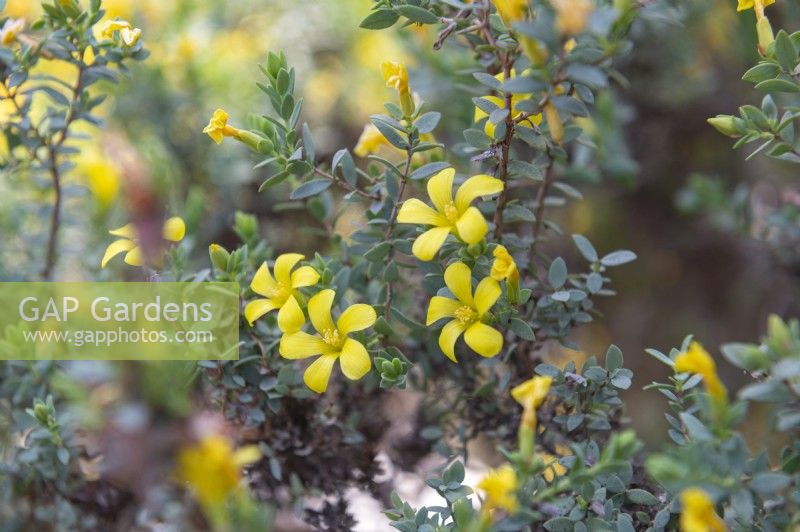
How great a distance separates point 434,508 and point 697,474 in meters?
0.31

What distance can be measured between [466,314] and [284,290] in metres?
0.22

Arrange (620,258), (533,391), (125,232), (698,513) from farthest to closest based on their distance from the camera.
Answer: (125,232)
(620,258)
(533,391)
(698,513)

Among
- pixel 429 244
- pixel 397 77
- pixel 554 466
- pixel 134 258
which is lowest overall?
pixel 554 466

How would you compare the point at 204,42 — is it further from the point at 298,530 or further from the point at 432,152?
the point at 298,530

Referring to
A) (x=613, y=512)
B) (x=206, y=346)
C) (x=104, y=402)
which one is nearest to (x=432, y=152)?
(x=206, y=346)

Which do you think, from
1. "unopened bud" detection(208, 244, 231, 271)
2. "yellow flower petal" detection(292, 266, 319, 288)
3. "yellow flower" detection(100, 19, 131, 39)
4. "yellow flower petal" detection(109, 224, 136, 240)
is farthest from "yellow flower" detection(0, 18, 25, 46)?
"yellow flower petal" detection(292, 266, 319, 288)

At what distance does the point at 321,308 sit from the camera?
848 mm

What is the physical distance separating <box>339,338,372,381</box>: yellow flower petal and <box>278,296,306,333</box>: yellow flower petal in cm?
6

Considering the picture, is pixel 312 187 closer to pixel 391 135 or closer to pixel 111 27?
pixel 391 135

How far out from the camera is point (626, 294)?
6.63 feet

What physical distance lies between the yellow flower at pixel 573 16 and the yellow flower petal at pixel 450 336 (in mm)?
343

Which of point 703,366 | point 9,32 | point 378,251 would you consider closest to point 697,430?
point 703,366

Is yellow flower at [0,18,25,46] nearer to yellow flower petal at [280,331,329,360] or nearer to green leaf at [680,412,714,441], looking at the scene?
yellow flower petal at [280,331,329,360]

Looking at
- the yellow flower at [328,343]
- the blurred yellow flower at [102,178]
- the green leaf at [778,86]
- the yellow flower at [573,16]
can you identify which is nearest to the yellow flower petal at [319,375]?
the yellow flower at [328,343]
